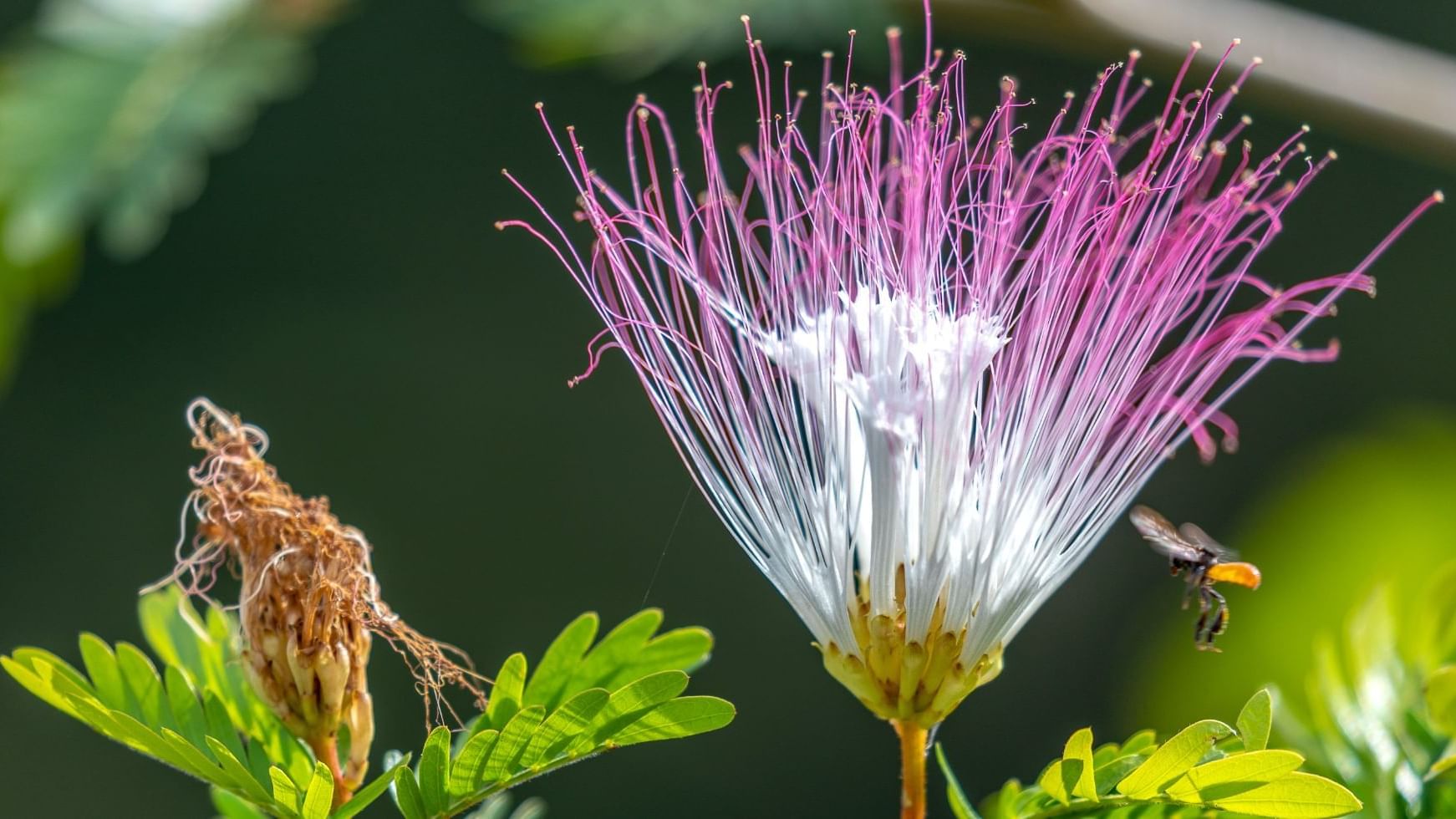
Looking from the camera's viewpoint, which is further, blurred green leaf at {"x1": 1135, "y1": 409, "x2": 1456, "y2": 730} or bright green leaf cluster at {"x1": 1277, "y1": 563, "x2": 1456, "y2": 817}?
blurred green leaf at {"x1": 1135, "y1": 409, "x2": 1456, "y2": 730}

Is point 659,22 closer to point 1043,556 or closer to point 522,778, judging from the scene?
point 1043,556

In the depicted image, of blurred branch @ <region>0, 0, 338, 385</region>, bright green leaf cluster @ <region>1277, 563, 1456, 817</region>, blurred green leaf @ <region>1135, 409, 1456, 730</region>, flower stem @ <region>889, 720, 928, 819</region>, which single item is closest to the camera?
flower stem @ <region>889, 720, 928, 819</region>

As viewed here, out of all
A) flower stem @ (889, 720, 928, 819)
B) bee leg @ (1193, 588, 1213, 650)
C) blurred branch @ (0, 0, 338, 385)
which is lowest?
flower stem @ (889, 720, 928, 819)

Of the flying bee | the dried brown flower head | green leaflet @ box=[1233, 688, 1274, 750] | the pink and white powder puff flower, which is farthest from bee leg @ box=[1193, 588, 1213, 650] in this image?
the dried brown flower head

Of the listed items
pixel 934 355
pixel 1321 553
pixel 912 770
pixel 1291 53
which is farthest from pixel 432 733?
pixel 1321 553

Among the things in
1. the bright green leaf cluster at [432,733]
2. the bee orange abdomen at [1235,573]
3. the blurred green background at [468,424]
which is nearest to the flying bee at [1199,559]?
the bee orange abdomen at [1235,573]

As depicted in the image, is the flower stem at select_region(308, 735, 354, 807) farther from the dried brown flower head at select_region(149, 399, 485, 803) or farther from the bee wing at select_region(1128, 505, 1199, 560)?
the bee wing at select_region(1128, 505, 1199, 560)
